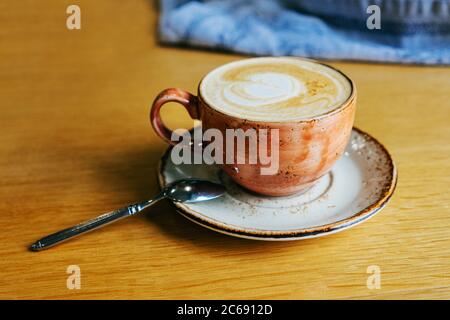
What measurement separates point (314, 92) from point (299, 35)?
1.59 feet

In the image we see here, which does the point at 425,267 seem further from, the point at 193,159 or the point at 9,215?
the point at 9,215

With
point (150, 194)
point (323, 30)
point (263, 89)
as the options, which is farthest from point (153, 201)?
point (323, 30)

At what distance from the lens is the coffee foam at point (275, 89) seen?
507 mm

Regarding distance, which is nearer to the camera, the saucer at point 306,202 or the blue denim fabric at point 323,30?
the saucer at point 306,202

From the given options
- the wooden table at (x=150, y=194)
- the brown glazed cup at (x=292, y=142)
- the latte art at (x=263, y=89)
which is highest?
the latte art at (x=263, y=89)

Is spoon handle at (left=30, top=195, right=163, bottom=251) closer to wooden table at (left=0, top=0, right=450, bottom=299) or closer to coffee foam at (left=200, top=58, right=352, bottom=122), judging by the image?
wooden table at (left=0, top=0, right=450, bottom=299)

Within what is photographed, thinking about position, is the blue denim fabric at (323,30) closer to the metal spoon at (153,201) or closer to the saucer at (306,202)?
the saucer at (306,202)

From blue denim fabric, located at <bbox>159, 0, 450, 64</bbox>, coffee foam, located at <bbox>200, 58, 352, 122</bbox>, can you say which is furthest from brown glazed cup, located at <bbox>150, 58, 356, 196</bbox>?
blue denim fabric, located at <bbox>159, 0, 450, 64</bbox>

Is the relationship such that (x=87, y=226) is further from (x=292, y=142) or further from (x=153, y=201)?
(x=292, y=142)

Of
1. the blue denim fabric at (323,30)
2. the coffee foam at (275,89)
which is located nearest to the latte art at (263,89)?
the coffee foam at (275,89)

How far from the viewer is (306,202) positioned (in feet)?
1.77

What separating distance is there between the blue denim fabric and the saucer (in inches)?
14.6

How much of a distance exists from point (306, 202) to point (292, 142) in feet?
0.27

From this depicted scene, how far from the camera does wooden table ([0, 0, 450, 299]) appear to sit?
46 centimetres
